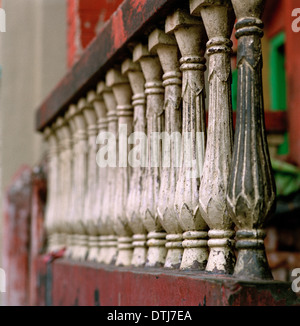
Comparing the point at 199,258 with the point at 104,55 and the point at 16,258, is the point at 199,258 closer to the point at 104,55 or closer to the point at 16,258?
the point at 104,55

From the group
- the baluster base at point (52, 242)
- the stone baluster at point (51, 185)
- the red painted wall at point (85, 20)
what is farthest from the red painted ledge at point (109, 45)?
the baluster base at point (52, 242)

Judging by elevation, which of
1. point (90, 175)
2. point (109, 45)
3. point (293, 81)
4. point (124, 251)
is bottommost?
point (124, 251)

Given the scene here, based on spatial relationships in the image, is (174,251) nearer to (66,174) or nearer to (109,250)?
(109,250)

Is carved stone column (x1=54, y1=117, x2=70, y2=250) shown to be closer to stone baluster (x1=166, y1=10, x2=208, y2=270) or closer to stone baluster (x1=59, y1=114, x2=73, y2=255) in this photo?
stone baluster (x1=59, y1=114, x2=73, y2=255)

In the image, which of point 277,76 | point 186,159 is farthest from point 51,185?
point 277,76

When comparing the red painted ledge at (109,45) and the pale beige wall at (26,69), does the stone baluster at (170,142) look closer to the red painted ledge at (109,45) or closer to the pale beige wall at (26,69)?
the red painted ledge at (109,45)

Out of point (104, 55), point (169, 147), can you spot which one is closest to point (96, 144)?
point (104, 55)

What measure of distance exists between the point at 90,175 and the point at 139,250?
101 centimetres

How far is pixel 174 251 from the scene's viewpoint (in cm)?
260

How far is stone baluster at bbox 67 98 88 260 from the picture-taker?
404cm

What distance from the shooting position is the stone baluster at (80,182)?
404cm

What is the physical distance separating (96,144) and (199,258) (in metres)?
1.65

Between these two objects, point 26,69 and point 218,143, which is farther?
point 26,69

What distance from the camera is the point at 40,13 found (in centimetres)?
658
